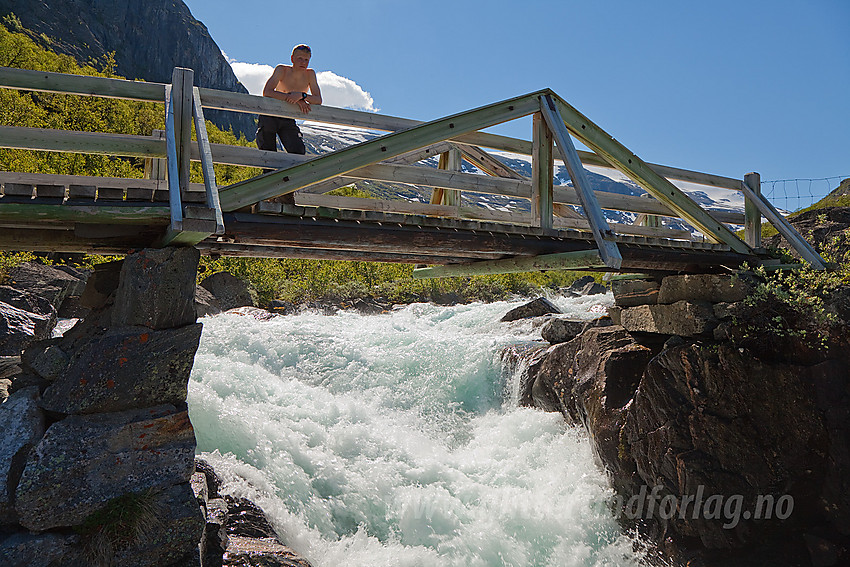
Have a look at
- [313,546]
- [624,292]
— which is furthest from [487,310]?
[313,546]

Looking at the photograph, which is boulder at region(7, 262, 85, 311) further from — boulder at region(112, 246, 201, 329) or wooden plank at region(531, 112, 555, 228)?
wooden plank at region(531, 112, 555, 228)

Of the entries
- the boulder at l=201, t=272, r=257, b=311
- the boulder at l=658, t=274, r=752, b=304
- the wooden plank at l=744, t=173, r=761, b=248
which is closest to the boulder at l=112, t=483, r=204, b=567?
the boulder at l=658, t=274, r=752, b=304

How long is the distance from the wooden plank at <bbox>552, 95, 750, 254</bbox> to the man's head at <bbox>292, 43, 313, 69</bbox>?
2788mm

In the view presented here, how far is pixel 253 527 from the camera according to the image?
5203 mm

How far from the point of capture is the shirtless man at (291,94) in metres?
5.20

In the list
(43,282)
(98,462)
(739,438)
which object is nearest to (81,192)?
(98,462)

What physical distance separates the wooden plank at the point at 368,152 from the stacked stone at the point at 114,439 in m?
0.68

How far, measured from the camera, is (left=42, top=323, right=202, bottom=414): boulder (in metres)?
3.92

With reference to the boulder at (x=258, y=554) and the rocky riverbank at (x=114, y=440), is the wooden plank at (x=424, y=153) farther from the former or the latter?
the boulder at (x=258, y=554)

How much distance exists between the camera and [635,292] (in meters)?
8.73

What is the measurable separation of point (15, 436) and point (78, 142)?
232 cm

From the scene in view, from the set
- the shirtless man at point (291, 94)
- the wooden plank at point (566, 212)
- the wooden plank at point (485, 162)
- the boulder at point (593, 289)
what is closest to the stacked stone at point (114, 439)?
the shirtless man at point (291, 94)

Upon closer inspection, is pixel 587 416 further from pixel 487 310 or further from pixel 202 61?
pixel 202 61

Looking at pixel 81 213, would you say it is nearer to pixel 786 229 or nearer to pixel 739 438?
pixel 739 438
